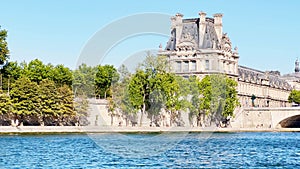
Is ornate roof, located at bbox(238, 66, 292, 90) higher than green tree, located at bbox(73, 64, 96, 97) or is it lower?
higher

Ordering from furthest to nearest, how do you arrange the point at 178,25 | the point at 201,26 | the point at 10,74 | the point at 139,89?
the point at 178,25, the point at 201,26, the point at 139,89, the point at 10,74

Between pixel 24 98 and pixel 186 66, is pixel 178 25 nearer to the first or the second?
pixel 186 66

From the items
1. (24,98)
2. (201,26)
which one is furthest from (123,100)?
(201,26)

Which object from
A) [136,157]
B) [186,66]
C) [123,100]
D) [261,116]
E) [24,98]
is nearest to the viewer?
[136,157]

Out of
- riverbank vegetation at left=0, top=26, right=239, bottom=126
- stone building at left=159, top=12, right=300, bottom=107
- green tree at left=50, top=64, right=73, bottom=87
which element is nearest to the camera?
riverbank vegetation at left=0, top=26, right=239, bottom=126

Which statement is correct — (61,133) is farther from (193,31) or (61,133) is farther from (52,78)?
(193,31)

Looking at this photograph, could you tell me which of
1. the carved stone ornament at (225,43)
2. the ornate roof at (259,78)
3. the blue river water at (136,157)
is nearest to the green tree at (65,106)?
the blue river water at (136,157)

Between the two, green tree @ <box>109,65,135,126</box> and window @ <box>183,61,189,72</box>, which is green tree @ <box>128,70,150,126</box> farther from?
window @ <box>183,61,189,72</box>

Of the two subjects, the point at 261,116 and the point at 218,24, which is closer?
the point at 261,116

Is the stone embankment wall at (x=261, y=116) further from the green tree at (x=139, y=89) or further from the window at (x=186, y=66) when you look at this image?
the green tree at (x=139, y=89)

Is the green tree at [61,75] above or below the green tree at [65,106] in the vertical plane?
above

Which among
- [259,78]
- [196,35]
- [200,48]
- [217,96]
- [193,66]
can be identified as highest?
[196,35]

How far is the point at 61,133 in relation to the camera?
195ft

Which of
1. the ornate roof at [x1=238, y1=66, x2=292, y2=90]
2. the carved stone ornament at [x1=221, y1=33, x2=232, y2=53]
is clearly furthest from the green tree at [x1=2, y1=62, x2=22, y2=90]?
the ornate roof at [x1=238, y1=66, x2=292, y2=90]
